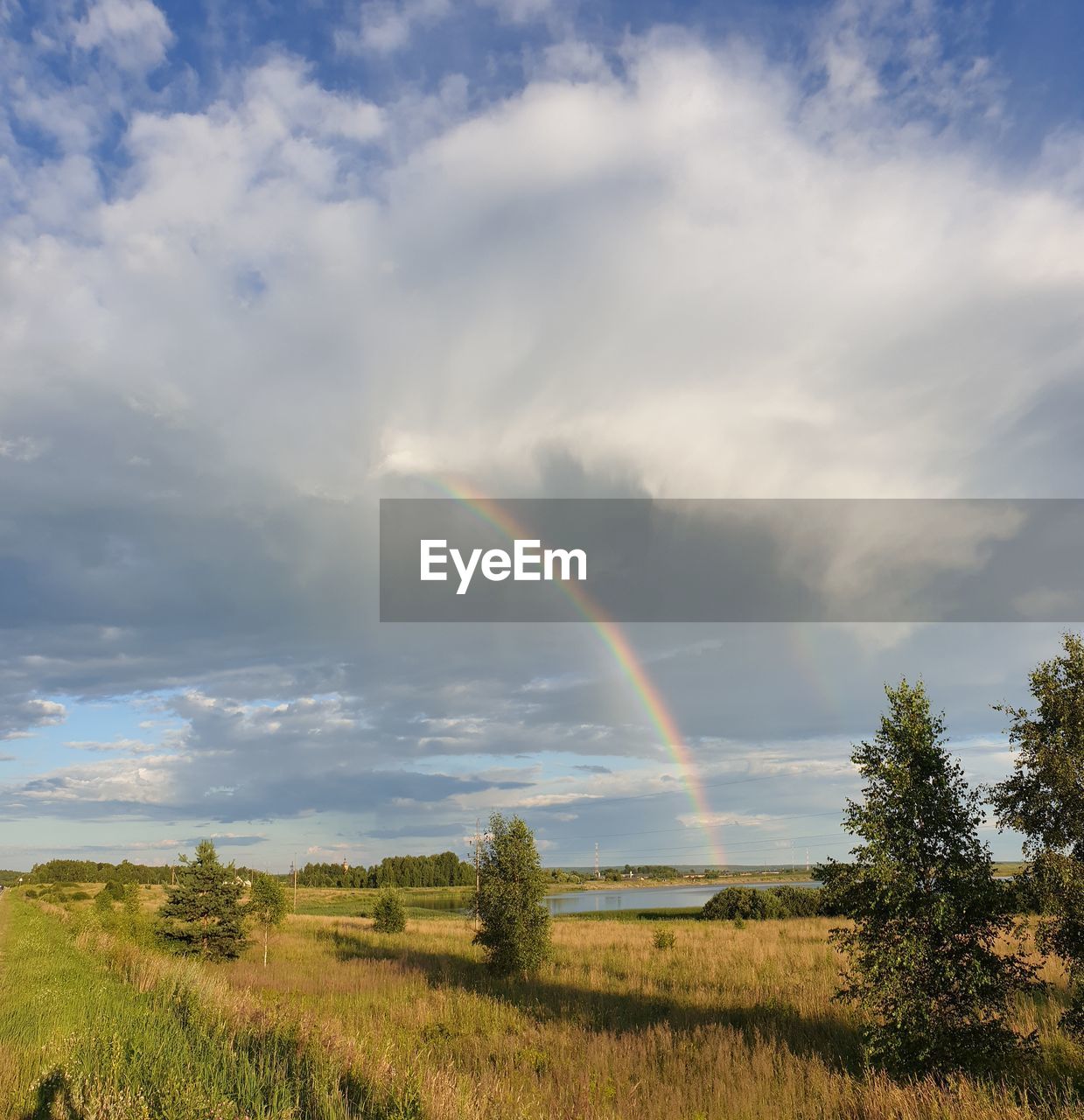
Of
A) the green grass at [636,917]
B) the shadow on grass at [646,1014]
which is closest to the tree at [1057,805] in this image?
the shadow on grass at [646,1014]

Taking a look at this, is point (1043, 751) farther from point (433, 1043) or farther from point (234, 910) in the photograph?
point (234, 910)

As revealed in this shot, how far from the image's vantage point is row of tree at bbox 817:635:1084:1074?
11.7 meters

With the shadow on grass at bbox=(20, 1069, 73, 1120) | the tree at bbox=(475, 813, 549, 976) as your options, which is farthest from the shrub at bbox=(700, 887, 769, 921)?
the shadow on grass at bbox=(20, 1069, 73, 1120)

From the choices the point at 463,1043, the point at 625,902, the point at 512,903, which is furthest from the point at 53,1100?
the point at 625,902

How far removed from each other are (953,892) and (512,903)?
1918 centimetres

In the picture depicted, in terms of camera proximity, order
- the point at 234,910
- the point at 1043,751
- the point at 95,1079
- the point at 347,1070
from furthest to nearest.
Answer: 1. the point at 234,910
2. the point at 1043,751
3. the point at 347,1070
4. the point at 95,1079

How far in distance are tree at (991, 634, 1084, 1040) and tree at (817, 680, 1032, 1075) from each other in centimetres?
69

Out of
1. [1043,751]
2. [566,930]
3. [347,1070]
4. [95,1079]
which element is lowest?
[566,930]

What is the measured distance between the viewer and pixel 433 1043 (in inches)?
674

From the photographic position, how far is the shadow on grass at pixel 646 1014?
1647cm

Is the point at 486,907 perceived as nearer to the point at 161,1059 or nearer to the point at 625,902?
the point at 161,1059

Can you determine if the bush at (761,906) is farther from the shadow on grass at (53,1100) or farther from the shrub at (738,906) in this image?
the shadow on grass at (53,1100)

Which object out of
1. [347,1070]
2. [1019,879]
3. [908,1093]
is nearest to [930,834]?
[1019,879]

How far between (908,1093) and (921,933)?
250cm
